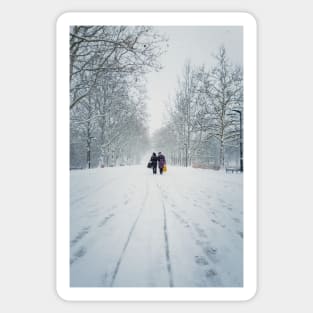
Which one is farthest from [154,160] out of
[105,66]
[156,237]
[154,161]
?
[156,237]

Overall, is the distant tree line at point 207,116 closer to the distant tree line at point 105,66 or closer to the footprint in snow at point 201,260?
the distant tree line at point 105,66

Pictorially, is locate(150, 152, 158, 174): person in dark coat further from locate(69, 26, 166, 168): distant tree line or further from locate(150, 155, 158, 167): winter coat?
locate(69, 26, 166, 168): distant tree line

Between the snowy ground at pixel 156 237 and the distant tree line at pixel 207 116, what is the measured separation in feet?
2.49

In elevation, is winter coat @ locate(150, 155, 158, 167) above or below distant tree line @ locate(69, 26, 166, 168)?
below

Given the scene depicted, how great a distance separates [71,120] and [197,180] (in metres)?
2.43

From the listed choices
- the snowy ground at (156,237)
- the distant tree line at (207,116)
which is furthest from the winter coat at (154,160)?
the snowy ground at (156,237)

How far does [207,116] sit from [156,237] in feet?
7.78

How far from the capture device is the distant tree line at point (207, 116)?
11.0ft

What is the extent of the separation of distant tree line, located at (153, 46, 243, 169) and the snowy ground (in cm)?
76

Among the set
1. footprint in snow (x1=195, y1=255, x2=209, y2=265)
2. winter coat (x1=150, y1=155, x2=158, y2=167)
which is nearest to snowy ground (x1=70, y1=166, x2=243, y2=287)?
footprint in snow (x1=195, y1=255, x2=209, y2=265)

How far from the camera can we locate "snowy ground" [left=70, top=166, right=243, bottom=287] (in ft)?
8.51

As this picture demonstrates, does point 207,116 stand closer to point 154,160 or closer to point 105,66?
point 105,66

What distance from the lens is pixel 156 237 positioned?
9.37 ft
